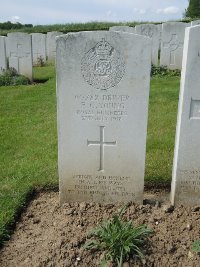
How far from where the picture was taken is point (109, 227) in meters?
3.05

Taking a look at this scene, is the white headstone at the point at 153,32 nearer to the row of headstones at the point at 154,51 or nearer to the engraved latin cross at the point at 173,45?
the row of headstones at the point at 154,51

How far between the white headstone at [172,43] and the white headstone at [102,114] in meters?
8.48

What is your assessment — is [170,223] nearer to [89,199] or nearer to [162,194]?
[162,194]

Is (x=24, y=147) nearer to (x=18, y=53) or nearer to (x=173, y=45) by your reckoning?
(x=18, y=53)

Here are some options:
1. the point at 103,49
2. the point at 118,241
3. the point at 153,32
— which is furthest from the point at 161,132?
the point at 153,32

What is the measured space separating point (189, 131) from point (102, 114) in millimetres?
870

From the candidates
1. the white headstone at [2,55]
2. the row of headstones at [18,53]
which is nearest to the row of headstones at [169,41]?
the row of headstones at [18,53]

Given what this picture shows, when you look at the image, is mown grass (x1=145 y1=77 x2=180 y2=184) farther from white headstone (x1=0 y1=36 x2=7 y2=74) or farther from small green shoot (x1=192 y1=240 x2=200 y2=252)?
white headstone (x1=0 y1=36 x2=7 y2=74)

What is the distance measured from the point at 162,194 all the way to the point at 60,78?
1.79 m

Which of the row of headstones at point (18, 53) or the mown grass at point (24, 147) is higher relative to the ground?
the row of headstones at point (18, 53)

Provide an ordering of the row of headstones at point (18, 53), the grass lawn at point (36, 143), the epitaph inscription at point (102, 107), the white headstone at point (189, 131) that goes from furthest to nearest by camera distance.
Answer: the row of headstones at point (18, 53)
the grass lawn at point (36, 143)
the epitaph inscription at point (102, 107)
the white headstone at point (189, 131)

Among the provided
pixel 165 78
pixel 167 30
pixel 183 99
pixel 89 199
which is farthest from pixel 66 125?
pixel 167 30

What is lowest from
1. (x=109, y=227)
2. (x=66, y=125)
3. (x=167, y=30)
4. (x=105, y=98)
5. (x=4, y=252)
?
(x=4, y=252)

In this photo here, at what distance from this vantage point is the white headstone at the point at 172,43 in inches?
439
